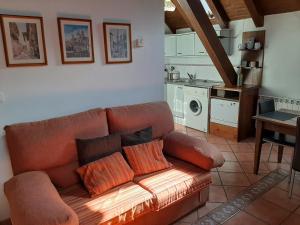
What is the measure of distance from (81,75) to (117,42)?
1.79ft

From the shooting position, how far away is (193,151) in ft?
7.34

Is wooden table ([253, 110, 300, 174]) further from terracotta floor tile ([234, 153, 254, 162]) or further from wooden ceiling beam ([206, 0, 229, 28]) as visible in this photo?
wooden ceiling beam ([206, 0, 229, 28])

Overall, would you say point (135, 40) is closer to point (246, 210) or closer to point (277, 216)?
point (246, 210)

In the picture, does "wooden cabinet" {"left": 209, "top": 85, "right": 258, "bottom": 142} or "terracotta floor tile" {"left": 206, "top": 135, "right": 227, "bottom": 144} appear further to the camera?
"terracotta floor tile" {"left": 206, "top": 135, "right": 227, "bottom": 144}

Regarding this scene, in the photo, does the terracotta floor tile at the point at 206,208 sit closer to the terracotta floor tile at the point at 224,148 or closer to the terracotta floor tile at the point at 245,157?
the terracotta floor tile at the point at 245,157

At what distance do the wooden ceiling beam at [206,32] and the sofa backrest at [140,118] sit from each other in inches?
62.4

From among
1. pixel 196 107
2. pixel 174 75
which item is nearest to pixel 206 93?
pixel 196 107

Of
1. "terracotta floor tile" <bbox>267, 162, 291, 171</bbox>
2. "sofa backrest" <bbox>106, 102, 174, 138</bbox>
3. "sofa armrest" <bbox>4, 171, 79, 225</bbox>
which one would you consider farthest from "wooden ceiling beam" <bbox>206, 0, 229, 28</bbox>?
"sofa armrest" <bbox>4, 171, 79, 225</bbox>

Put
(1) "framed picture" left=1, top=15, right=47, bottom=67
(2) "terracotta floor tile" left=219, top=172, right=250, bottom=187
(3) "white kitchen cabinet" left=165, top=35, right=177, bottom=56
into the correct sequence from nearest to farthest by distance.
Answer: (1) "framed picture" left=1, top=15, right=47, bottom=67
(2) "terracotta floor tile" left=219, top=172, right=250, bottom=187
(3) "white kitchen cabinet" left=165, top=35, right=177, bottom=56

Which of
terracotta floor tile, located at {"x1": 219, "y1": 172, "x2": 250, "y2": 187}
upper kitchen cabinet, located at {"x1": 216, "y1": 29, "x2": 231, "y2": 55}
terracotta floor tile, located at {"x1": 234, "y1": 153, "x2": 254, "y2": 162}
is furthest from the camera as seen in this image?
upper kitchen cabinet, located at {"x1": 216, "y1": 29, "x2": 231, "y2": 55}

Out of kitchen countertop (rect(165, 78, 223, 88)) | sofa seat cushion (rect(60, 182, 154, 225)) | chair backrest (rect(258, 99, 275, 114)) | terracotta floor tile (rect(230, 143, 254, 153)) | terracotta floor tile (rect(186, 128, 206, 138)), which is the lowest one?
terracotta floor tile (rect(230, 143, 254, 153))

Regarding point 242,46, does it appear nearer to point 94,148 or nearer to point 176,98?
point 176,98

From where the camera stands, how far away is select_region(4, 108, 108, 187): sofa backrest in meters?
1.82

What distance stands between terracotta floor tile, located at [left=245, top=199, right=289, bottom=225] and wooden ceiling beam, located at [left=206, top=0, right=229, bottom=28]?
323 cm
